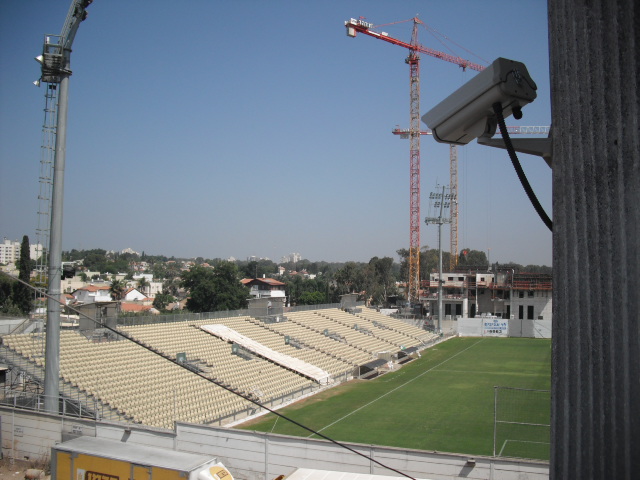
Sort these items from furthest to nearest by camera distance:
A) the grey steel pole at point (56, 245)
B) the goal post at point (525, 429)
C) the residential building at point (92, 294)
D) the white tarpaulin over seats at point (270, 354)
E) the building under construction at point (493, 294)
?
1. the residential building at point (92, 294)
2. the building under construction at point (493, 294)
3. the white tarpaulin over seats at point (270, 354)
4. the goal post at point (525, 429)
5. the grey steel pole at point (56, 245)

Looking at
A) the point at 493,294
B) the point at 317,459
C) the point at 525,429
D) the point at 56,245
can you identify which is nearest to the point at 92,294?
the point at 493,294

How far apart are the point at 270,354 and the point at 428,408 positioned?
922 centimetres

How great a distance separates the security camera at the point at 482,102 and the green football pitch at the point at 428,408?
44.4ft

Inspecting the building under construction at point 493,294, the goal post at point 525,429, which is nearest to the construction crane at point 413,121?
the building under construction at point 493,294

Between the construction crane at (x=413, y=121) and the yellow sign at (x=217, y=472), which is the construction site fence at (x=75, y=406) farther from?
the construction crane at (x=413, y=121)

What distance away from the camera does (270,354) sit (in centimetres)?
2827

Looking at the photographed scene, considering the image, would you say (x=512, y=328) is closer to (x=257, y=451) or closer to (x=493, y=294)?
(x=493, y=294)

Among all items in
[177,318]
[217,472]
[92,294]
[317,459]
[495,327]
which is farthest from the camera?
[92,294]

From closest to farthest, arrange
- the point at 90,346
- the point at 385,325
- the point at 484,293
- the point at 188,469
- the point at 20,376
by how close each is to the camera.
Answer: the point at 188,469 → the point at 20,376 → the point at 90,346 → the point at 385,325 → the point at 484,293

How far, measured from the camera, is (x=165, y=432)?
11.4 meters

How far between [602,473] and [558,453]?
11 cm

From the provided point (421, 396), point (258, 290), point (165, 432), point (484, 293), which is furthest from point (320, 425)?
point (258, 290)

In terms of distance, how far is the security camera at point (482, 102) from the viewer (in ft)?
5.34

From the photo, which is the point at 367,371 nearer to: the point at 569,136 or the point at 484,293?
the point at 569,136
